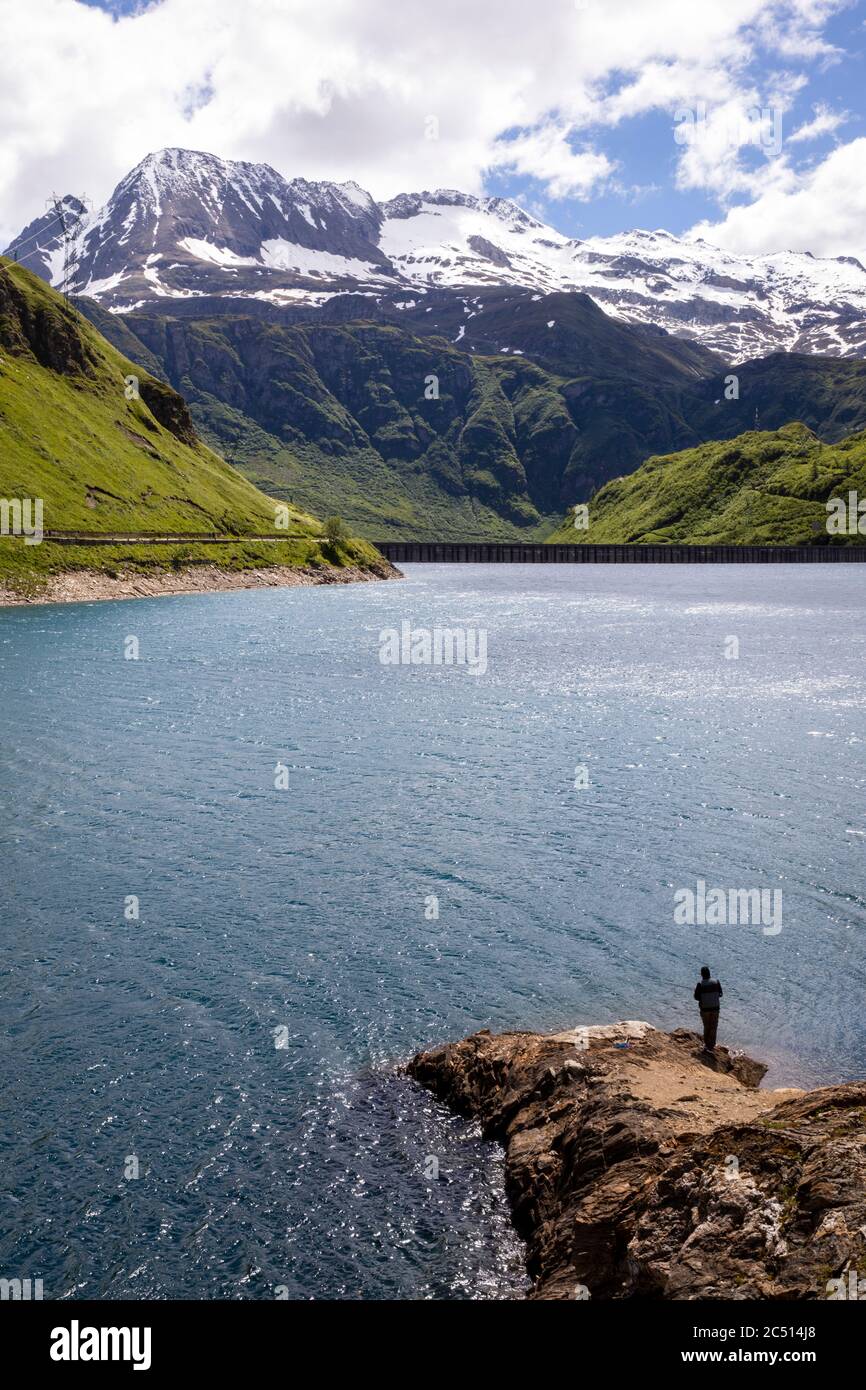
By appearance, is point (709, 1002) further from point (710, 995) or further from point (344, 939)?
point (344, 939)

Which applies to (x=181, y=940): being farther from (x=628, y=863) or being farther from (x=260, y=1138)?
(x=628, y=863)

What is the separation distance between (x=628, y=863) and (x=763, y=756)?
24.5 m

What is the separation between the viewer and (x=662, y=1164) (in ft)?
63.8

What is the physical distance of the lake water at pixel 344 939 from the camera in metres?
21.5

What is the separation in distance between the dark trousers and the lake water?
2074 mm

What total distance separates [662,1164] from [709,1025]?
8491 mm

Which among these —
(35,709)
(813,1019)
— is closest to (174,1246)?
(813,1019)

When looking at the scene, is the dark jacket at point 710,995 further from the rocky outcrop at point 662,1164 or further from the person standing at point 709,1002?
the rocky outcrop at point 662,1164

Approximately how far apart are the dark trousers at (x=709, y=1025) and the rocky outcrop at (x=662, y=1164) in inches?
19.9

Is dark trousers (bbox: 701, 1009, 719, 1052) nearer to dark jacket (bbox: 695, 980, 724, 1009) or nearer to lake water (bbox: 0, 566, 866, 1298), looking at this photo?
dark jacket (bbox: 695, 980, 724, 1009)

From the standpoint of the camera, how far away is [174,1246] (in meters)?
20.5

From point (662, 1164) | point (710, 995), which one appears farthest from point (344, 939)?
point (662, 1164)

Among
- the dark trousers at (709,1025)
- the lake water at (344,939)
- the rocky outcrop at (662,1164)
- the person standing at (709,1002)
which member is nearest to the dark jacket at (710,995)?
the person standing at (709,1002)
